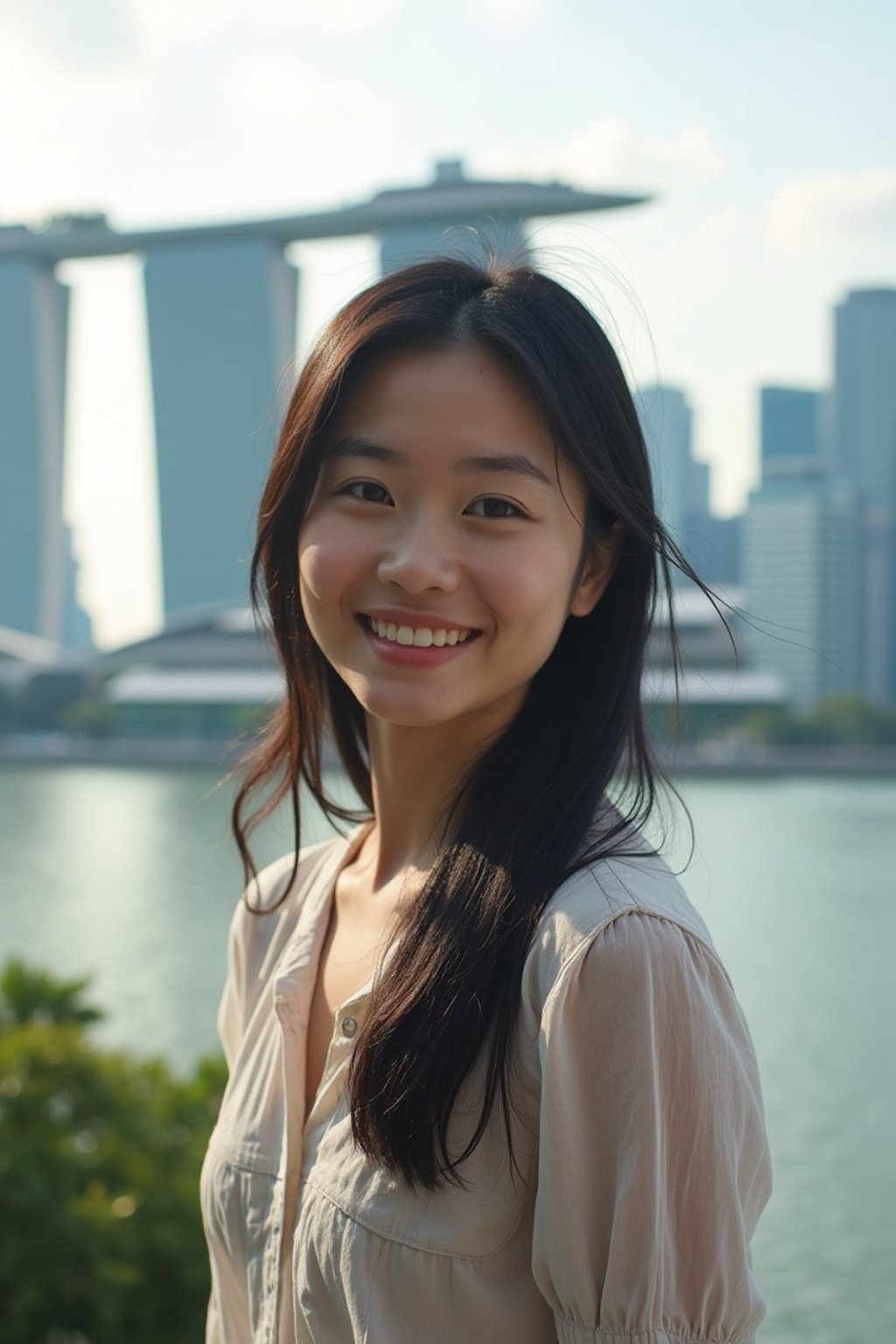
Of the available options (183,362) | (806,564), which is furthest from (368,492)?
(183,362)

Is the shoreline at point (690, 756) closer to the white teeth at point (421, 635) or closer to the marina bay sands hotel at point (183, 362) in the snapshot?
the marina bay sands hotel at point (183, 362)

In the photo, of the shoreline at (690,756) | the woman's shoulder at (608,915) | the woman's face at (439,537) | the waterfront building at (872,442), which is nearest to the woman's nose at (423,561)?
the woman's face at (439,537)

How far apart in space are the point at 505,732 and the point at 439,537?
9 cm

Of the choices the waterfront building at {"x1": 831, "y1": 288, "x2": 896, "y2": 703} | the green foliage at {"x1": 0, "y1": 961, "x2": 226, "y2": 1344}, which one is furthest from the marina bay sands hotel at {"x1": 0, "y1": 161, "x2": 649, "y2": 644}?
the green foliage at {"x1": 0, "y1": 961, "x2": 226, "y2": 1344}

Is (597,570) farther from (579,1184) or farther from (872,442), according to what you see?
(872,442)

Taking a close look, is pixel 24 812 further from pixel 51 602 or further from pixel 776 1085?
pixel 51 602

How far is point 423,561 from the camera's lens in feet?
1.56

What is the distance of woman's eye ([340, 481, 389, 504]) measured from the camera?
49 cm

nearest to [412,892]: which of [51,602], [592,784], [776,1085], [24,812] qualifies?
[592,784]

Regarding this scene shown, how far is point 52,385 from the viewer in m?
25.9

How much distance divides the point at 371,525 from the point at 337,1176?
208mm

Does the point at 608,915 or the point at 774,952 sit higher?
the point at 608,915

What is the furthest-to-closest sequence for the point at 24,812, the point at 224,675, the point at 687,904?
the point at 224,675, the point at 24,812, the point at 687,904

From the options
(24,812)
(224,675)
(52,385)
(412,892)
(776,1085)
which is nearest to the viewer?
(412,892)
